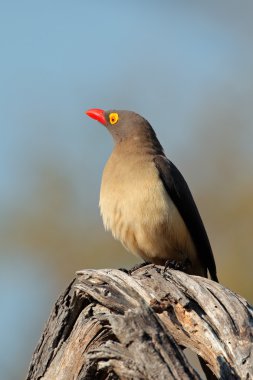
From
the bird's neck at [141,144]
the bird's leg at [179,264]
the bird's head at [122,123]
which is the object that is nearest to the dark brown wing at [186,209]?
the bird's leg at [179,264]

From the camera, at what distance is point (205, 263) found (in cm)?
812

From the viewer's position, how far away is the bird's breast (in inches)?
303

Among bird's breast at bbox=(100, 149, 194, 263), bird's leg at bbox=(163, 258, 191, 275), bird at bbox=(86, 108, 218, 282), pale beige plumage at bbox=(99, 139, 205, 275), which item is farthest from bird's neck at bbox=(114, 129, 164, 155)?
bird's leg at bbox=(163, 258, 191, 275)

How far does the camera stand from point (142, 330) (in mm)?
4855

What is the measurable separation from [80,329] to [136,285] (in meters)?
0.50

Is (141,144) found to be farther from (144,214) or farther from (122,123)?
(144,214)

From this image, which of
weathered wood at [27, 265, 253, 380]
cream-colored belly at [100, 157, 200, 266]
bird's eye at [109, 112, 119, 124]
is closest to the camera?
weathered wood at [27, 265, 253, 380]

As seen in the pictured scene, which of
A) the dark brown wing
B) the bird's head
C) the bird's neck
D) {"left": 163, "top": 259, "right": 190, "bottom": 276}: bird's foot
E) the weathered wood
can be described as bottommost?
the weathered wood

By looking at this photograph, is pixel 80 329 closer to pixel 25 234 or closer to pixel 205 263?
pixel 205 263

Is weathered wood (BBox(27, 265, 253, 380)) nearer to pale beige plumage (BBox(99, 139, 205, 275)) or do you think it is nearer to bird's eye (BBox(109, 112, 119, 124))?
pale beige plumage (BBox(99, 139, 205, 275))

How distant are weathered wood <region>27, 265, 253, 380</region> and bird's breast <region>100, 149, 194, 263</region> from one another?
4.13 feet

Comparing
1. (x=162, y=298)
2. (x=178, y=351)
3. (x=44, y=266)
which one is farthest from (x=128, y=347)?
(x=44, y=266)

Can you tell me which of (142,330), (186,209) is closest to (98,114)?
(186,209)

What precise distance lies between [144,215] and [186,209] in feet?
1.72
